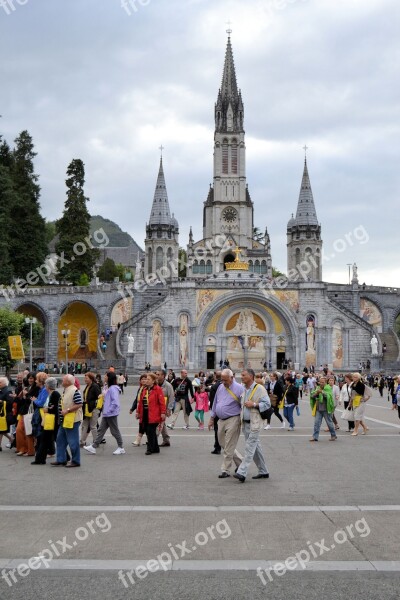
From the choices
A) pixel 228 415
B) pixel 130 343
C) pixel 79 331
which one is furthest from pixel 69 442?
pixel 79 331

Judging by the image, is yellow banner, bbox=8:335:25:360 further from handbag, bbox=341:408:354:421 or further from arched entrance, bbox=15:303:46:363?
arched entrance, bbox=15:303:46:363

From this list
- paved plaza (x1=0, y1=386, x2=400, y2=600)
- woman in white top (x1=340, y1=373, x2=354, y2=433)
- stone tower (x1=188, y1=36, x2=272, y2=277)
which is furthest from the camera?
stone tower (x1=188, y1=36, x2=272, y2=277)

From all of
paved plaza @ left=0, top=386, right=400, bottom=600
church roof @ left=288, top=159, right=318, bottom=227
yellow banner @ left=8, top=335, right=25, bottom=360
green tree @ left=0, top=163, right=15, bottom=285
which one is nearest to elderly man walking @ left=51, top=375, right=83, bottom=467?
paved plaza @ left=0, top=386, right=400, bottom=600

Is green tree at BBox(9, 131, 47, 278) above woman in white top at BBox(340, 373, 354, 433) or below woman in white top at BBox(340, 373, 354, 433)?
above

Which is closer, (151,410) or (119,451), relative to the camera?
(151,410)

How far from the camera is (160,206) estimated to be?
80938 millimetres

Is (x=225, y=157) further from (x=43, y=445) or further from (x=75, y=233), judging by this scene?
(x=43, y=445)

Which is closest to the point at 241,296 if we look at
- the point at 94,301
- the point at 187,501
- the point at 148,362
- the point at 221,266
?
the point at 148,362

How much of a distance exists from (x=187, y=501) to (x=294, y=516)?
1.48 meters

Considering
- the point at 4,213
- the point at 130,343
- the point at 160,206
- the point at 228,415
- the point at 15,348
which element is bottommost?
the point at 228,415

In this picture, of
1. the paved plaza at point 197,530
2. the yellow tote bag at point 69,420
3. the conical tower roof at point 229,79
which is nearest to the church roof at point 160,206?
the conical tower roof at point 229,79

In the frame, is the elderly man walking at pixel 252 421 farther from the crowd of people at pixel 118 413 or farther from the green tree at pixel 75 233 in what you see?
the green tree at pixel 75 233

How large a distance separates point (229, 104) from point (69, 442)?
267 feet

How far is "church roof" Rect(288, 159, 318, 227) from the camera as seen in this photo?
3022 inches
